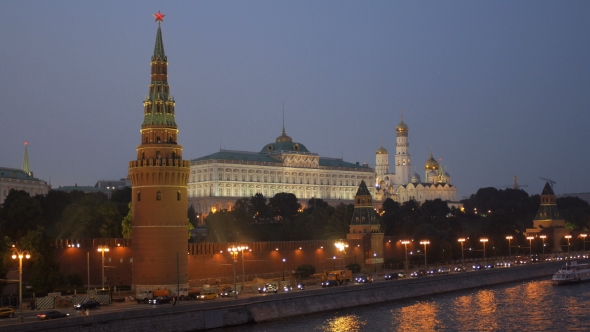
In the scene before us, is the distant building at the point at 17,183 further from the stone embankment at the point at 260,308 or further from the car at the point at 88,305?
the car at the point at 88,305

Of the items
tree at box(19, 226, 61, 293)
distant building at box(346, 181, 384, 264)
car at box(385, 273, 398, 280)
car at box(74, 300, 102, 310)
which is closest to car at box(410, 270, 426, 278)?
car at box(385, 273, 398, 280)

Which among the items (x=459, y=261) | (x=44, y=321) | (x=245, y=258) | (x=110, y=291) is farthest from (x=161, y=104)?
(x=459, y=261)

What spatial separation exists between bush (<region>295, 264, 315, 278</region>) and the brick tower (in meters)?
19.3

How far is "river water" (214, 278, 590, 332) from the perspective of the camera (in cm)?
5956

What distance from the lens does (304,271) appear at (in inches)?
3494

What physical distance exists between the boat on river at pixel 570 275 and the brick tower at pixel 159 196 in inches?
1537

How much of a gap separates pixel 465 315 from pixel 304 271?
83.6 ft

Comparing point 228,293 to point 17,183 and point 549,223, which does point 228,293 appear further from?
point 17,183

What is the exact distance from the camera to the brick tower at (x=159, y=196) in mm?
69312

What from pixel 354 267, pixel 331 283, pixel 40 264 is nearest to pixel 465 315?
pixel 331 283

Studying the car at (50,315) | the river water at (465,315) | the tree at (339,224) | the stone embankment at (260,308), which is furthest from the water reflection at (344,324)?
the tree at (339,224)

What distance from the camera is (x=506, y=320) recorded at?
62.8 metres

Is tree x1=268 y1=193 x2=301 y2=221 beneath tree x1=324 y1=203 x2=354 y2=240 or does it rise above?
above

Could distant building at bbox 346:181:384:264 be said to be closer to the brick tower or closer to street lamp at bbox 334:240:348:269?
street lamp at bbox 334:240:348:269
